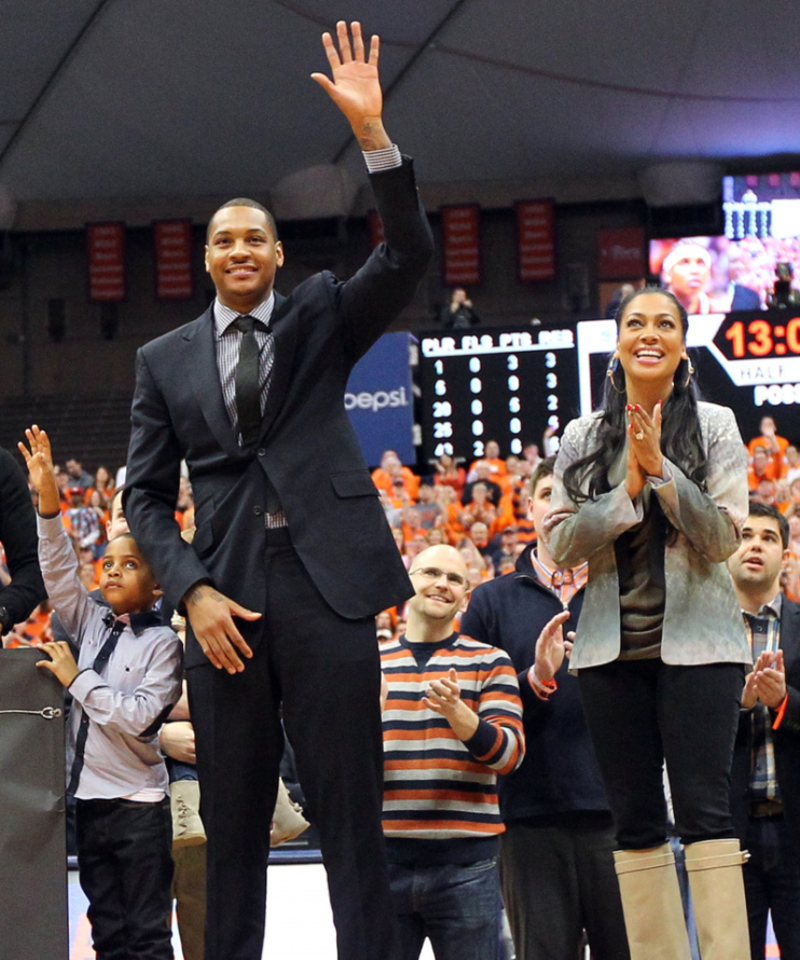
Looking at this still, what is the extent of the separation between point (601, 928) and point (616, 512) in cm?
138

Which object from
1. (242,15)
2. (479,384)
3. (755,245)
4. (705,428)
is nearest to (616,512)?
(705,428)

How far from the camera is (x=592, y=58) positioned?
1889 cm

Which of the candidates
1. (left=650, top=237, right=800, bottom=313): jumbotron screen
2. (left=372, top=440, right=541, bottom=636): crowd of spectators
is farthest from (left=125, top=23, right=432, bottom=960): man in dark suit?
(left=650, top=237, right=800, bottom=313): jumbotron screen

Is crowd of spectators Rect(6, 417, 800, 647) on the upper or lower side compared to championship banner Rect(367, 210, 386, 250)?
lower

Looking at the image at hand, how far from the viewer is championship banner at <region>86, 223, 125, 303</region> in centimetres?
2253

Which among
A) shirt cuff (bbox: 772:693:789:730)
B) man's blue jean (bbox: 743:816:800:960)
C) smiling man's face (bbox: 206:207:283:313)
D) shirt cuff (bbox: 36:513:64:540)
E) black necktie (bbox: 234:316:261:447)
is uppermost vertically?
smiling man's face (bbox: 206:207:283:313)

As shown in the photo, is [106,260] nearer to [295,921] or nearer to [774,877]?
[295,921]

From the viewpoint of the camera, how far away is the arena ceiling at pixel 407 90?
18.1 metres

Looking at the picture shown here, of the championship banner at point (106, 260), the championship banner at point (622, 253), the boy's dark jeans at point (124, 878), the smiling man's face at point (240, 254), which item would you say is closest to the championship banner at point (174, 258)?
the championship banner at point (106, 260)

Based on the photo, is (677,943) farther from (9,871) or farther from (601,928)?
(9,871)

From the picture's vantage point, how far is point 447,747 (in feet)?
12.1

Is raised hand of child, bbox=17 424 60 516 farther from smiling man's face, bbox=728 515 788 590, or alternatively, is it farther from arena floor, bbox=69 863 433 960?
arena floor, bbox=69 863 433 960

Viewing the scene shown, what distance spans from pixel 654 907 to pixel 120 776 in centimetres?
140

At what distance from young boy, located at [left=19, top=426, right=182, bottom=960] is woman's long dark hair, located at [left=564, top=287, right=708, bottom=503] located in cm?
112
